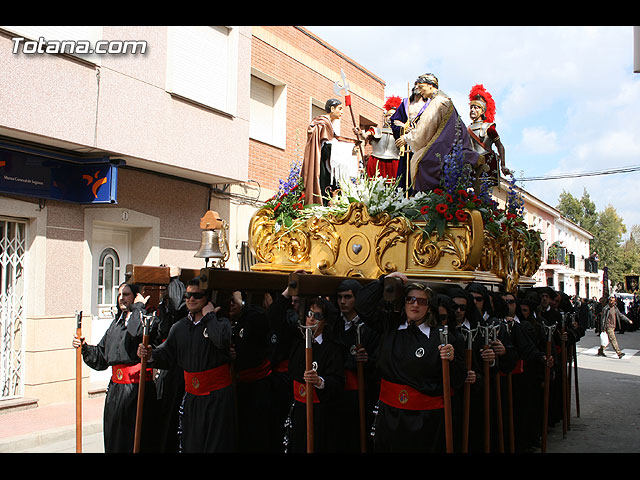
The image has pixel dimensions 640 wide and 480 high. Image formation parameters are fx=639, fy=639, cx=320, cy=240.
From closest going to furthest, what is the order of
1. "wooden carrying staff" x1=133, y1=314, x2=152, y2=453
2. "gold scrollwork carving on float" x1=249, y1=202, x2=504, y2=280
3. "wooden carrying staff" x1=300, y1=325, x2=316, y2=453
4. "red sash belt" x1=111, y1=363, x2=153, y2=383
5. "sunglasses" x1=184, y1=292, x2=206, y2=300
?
"wooden carrying staff" x1=300, y1=325, x2=316, y2=453 → "sunglasses" x1=184, y1=292, x2=206, y2=300 → "wooden carrying staff" x1=133, y1=314, x2=152, y2=453 → "red sash belt" x1=111, y1=363, x2=153, y2=383 → "gold scrollwork carving on float" x1=249, y1=202, x2=504, y2=280

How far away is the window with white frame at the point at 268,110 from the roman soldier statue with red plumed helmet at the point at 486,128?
527 cm

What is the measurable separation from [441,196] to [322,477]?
3.32m

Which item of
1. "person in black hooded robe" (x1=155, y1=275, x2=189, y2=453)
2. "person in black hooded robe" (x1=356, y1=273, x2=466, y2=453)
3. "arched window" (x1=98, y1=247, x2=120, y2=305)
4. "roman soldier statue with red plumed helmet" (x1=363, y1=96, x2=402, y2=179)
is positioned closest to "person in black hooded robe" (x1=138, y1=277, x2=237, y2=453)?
"person in black hooded robe" (x1=155, y1=275, x2=189, y2=453)

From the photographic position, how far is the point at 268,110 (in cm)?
1334

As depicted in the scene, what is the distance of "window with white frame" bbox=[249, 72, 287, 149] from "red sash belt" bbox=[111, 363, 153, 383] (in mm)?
7832

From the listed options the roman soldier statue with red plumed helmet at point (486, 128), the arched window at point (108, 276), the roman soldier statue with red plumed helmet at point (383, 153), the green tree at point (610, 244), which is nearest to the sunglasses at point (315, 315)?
the roman soldier statue with red plumed helmet at point (383, 153)

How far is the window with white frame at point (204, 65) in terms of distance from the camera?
9.99 m

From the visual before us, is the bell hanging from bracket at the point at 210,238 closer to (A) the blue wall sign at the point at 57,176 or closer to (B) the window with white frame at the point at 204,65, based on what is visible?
(A) the blue wall sign at the point at 57,176

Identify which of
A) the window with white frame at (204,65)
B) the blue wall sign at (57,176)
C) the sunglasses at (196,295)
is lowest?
the sunglasses at (196,295)

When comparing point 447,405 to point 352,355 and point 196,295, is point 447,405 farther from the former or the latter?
point 196,295

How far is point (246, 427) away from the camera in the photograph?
18.0 feet

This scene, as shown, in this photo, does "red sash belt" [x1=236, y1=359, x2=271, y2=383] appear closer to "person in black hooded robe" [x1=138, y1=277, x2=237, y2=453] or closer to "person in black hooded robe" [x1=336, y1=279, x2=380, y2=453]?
"person in black hooded robe" [x1=138, y1=277, x2=237, y2=453]

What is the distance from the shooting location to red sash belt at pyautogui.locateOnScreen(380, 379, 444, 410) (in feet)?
14.6
